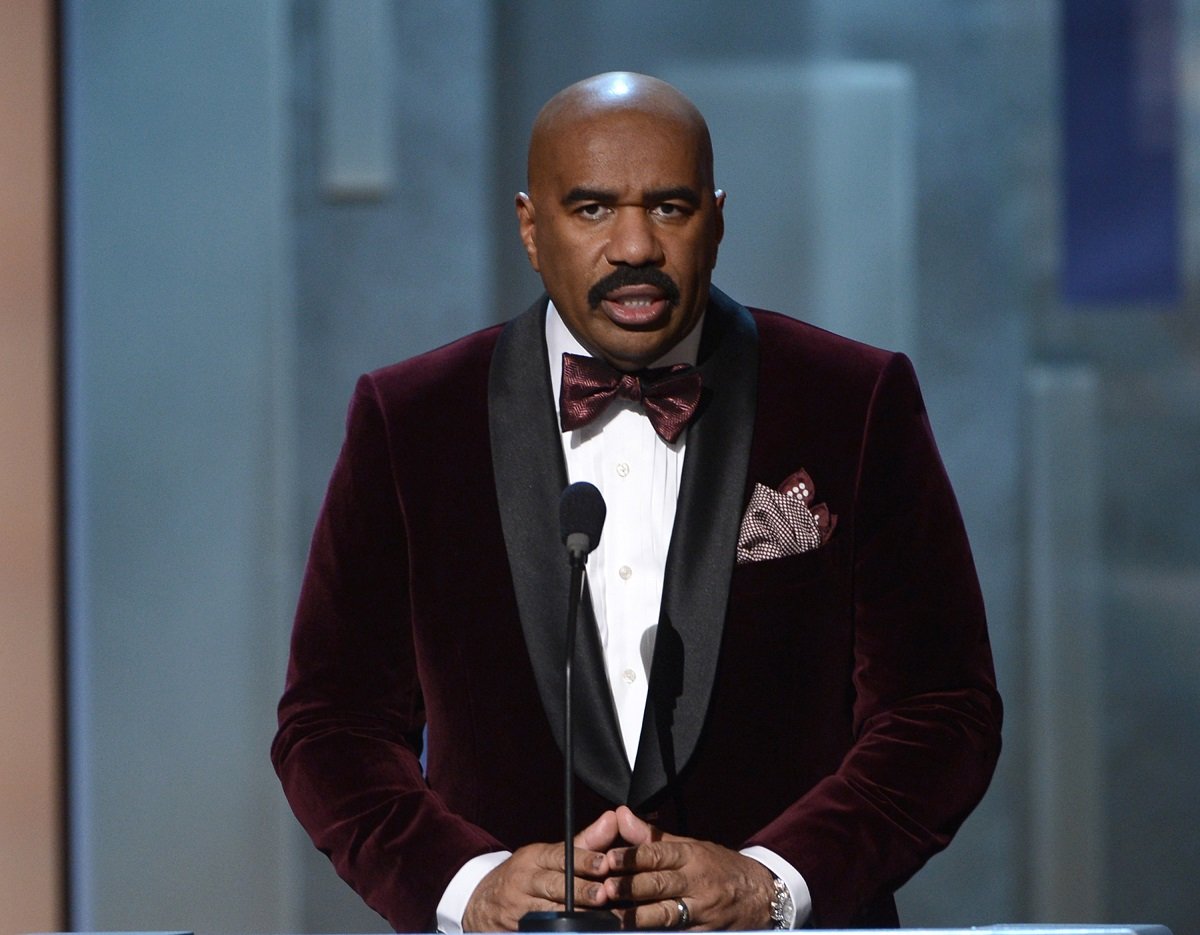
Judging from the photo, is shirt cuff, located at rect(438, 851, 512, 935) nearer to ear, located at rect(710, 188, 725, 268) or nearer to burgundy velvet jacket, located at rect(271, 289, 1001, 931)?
burgundy velvet jacket, located at rect(271, 289, 1001, 931)

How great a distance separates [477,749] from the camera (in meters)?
1.69

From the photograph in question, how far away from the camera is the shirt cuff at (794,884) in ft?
5.06

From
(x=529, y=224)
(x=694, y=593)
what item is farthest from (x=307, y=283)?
(x=694, y=593)

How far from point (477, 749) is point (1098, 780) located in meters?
1.79

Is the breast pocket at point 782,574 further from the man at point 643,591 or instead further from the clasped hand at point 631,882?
the clasped hand at point 631,882

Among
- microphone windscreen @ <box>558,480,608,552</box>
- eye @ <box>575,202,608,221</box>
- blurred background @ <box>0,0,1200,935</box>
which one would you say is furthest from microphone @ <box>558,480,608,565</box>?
blurred background @ <box>0,0,1200,935</box>

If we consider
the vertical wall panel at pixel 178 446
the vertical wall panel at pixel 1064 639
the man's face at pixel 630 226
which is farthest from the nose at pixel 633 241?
the vertical wall panel at pixel 1064 639

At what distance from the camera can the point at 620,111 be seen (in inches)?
63.3

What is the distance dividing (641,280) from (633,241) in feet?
0.13

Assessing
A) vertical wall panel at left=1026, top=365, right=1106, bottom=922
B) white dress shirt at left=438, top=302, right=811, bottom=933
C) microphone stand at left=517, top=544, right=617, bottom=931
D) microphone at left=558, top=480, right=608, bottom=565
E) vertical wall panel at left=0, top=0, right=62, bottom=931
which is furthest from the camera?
vertical wall panel at left=1026, top=365, right=1106, bottom=922

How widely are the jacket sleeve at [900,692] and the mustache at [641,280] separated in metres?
0.29

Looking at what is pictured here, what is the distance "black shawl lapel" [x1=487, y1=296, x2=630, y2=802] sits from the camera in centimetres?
161

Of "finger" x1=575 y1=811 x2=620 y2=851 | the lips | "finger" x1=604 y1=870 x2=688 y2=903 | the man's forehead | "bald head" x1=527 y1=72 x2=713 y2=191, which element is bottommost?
"finger" x1=604 y1=870 x2=688 y2=903

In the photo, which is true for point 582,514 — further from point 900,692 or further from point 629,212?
point 900,692
